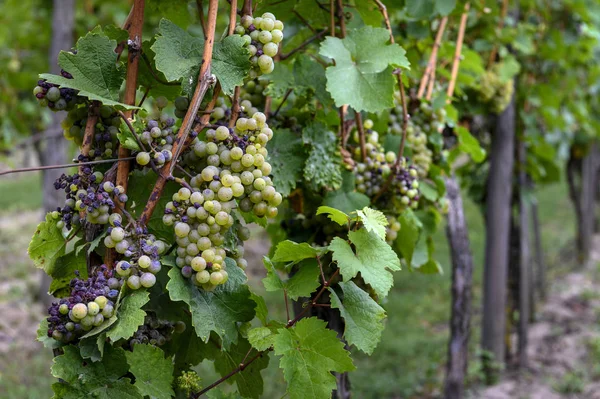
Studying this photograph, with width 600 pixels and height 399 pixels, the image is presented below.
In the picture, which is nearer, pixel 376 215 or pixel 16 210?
pixel 376 215

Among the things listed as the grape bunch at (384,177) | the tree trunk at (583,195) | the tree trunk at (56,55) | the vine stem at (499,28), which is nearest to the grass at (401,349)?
the tree trunk at (583,195)

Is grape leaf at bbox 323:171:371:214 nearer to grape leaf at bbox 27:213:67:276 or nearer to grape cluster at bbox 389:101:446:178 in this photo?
grape cluster at bbox 389:101:446:178

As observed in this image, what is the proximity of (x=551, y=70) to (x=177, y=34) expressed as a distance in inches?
158

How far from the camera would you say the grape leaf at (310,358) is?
1.12 m

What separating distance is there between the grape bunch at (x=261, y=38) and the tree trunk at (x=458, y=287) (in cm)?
216

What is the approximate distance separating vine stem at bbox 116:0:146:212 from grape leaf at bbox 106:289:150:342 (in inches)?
8.3

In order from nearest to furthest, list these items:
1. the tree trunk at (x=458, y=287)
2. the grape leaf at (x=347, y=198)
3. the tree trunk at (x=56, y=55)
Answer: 1. the grape leaf at (x=347, y=198)
2. the tree trunk at (x=458, y=287)
3. the tree trunk at (x=56, y=55)

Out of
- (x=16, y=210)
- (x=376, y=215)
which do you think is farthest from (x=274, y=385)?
(x=16, y=210)

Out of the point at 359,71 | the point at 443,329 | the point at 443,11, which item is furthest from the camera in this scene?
the point at 443,329

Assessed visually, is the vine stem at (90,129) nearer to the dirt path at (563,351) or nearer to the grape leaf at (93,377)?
the grape leaf at (93,377)

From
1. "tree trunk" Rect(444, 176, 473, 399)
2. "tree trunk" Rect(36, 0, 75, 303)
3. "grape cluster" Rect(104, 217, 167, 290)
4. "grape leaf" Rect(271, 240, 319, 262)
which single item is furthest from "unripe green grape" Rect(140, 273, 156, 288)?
"tree trunk" Rect(36, 0, 75, 303)

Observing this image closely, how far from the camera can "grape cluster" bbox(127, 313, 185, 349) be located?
110 centimetres

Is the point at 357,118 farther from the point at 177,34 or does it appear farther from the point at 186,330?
the point at 186,330

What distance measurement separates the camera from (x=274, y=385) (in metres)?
4.64
